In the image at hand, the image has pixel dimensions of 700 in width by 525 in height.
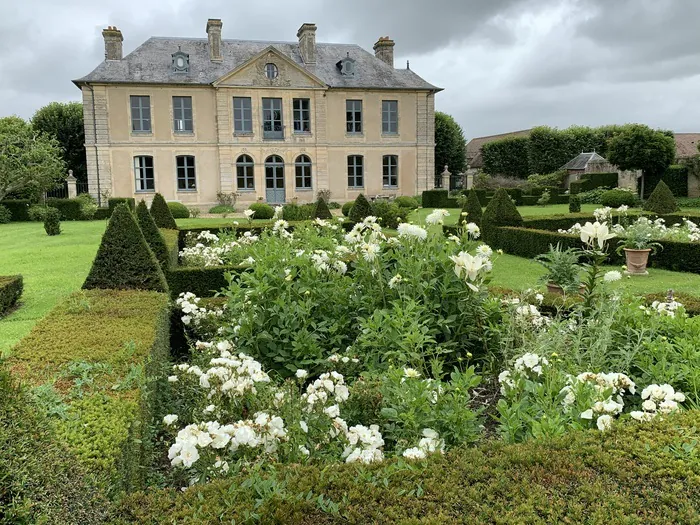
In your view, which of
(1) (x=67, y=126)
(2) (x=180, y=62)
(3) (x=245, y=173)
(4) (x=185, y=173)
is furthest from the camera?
(1) (x=67, y=126)

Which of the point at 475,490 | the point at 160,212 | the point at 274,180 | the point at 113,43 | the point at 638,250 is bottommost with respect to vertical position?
the point at 475,490

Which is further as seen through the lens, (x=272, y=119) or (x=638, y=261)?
(x=272, y=119)

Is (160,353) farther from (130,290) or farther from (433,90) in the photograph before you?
(433,90)

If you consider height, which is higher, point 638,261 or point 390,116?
point 390,116

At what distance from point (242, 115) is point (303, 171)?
13.1 feet

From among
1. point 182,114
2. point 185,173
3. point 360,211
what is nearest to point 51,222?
point 360,211

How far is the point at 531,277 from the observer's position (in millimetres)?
10312

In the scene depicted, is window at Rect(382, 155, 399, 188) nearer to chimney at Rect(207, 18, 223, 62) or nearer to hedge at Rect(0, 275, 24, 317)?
chimney at Rect(207, 18, 223, 62)

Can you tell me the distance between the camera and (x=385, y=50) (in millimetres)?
30688

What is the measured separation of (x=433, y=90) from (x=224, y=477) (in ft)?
96.1

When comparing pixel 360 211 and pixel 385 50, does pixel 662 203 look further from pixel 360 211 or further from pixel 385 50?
pixel 385 50

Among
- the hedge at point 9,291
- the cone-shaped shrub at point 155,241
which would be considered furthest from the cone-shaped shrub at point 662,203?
the hedge at point 9,291

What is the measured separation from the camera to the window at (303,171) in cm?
2891

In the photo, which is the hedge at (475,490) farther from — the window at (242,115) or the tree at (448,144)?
the tree at (448,144)
